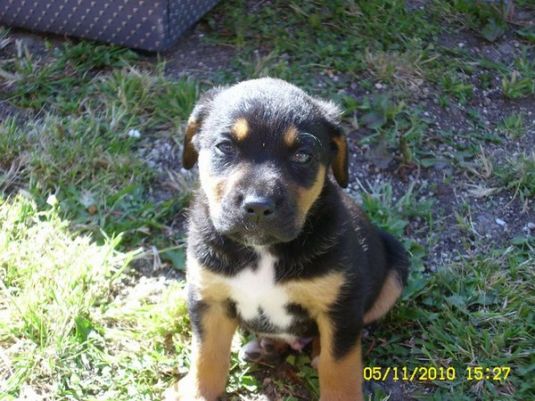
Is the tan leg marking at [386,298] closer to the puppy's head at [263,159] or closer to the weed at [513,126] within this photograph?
the puppy's head at [263,159]

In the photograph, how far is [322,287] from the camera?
289 cm

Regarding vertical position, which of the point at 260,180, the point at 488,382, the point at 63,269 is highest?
the point at 260,180

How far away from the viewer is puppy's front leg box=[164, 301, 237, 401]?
3.06 m

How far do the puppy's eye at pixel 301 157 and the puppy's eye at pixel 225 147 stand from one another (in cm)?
23

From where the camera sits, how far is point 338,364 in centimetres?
298

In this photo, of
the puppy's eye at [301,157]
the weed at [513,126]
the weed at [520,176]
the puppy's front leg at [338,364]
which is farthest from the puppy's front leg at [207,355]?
the weed at [513,126]

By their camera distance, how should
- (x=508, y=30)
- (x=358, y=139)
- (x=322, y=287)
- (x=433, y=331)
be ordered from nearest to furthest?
(x=322, y=287) < (x=433, y=331) < (x=358, y=139) < (x=508, y=30)

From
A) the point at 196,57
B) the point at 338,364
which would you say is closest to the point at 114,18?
the point at 196,57

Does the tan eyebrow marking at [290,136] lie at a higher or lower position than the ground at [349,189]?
higher

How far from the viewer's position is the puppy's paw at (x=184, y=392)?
316cm

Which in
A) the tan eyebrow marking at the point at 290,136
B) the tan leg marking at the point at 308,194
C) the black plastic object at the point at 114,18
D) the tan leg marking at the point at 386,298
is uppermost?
the tan eyebrow marking at the point at 290,136

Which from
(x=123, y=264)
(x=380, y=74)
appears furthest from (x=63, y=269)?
(x=380, y=74)

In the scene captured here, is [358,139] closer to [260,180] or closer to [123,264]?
[123,264]

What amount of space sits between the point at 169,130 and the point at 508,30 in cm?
271
